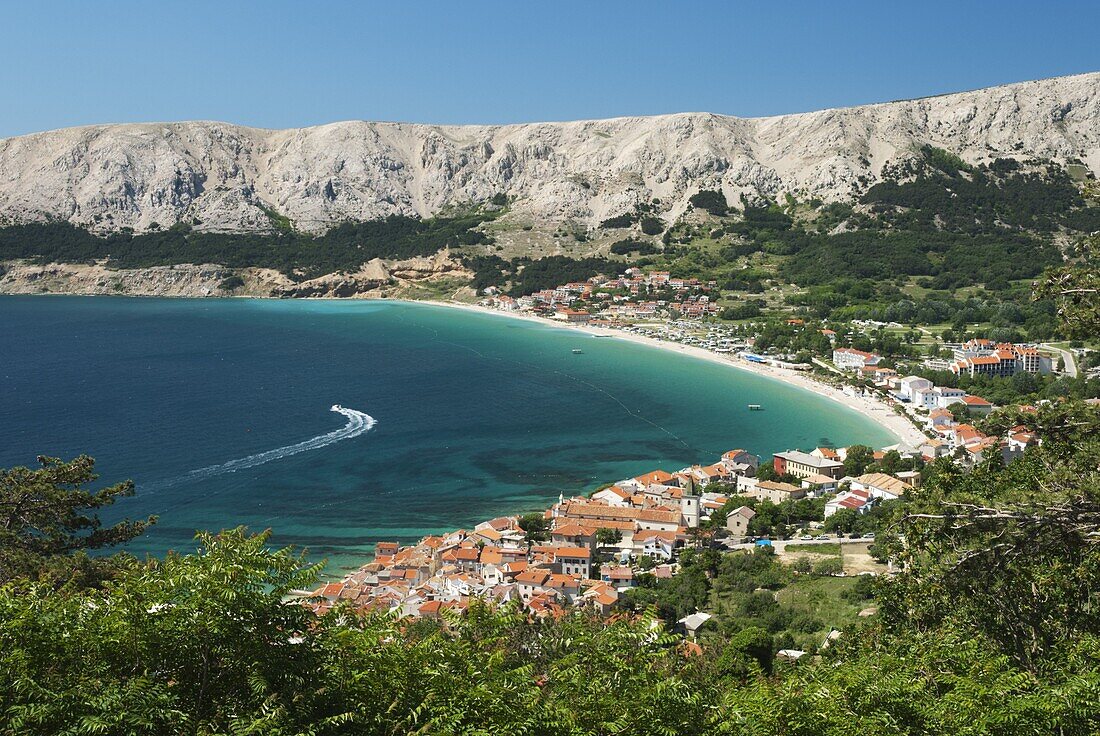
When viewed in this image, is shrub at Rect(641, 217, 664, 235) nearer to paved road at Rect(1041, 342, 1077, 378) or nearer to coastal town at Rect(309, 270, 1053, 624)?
paved road at Rect(1041, 342, 1077, 378)

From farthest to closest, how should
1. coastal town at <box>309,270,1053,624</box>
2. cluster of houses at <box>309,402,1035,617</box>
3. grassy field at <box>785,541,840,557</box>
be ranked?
grassy field at <box>785,541,840,557</box>, coastal town at <box>309,270,1053,624</box>, cluster of houses at <box>309,402,1035,617</box>

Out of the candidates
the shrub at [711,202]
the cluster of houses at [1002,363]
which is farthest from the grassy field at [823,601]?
the shrub at [711,202]

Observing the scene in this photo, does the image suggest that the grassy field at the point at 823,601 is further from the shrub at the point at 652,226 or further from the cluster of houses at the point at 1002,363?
the shrub at the point at 652,226

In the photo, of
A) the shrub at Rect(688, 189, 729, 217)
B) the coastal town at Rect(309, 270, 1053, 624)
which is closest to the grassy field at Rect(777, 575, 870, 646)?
the coastal town at Rect(309, 270, 1053, 624)

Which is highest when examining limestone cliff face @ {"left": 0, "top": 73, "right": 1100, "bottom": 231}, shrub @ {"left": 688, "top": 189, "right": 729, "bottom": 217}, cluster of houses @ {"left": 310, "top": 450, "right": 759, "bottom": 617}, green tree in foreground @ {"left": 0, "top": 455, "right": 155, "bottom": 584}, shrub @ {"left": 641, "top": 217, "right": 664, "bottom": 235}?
limestone cliff face @ {"left": 0, "top": 73, "right": 1100, "bottom": 231}

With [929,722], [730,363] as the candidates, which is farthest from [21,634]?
[730,363]

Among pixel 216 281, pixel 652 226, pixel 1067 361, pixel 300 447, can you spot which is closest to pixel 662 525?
pixel 300 447
